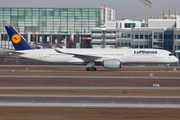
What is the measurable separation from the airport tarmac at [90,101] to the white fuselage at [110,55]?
2753 centimetres

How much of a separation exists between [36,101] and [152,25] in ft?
379

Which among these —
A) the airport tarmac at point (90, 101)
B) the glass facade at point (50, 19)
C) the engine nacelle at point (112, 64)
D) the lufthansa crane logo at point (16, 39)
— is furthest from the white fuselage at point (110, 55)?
the glass facade at point (50, 19)

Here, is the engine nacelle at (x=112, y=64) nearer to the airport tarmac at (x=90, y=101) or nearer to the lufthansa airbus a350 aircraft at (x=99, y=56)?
the lufthansa airbus a350 aircraft at (x=99, y=56)

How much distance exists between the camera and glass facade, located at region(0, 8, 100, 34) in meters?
160

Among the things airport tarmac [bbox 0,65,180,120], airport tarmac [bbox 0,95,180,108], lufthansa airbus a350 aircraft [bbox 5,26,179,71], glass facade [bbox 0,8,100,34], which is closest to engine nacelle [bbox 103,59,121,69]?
lufthansa airbus a350 aircraft [bbox 5,26,179,71]

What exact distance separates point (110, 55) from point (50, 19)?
113 meters

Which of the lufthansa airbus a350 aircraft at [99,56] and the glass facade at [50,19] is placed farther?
the glass facade at [50,19]

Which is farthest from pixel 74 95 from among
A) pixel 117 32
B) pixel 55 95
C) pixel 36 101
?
pixel 117 32

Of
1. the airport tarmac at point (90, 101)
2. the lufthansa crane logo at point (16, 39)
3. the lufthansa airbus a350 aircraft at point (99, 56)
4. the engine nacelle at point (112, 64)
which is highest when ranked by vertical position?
the lufthansa crane logo at point (16, 39)

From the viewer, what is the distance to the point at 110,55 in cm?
5531

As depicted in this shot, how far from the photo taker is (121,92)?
30328mm

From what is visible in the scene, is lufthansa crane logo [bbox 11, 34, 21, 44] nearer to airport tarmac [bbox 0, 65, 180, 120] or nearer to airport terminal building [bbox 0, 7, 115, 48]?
airport tarmac [bbox 0, 65, 180, 120]

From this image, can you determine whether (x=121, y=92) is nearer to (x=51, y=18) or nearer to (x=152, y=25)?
(x=152, y=25)

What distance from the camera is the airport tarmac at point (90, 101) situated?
2323cm
